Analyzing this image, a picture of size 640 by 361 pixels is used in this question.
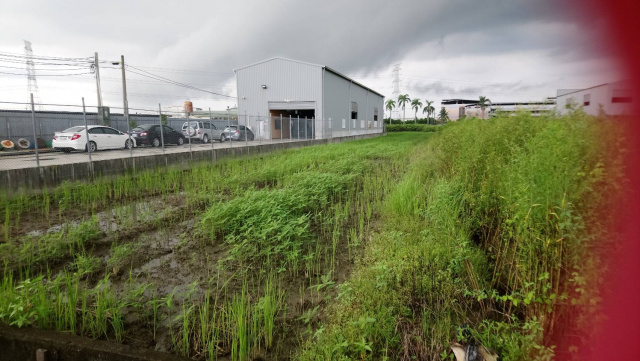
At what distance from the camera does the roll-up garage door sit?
26.8m

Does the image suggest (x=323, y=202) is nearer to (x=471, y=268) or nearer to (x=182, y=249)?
(x=182, y=249)

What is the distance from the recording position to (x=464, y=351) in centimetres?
214

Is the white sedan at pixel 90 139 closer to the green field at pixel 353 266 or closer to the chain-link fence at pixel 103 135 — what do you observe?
the chain-link fence at pixel 103 135

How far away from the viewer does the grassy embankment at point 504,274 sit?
6.02 ft

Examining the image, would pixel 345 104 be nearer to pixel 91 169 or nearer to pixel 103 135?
pixel 103 135

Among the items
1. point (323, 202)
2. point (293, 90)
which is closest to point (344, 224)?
point (323, 202)

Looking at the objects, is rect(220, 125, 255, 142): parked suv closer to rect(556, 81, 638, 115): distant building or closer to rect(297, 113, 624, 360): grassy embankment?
rect(297, 113, 624, 360): grassy embankment

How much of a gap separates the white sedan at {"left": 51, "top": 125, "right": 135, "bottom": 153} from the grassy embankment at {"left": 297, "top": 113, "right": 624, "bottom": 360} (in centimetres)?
1064

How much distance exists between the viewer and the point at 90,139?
13.7 meters

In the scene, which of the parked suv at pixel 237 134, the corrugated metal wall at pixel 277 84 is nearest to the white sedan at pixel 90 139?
the parked suv at pixel 237 134

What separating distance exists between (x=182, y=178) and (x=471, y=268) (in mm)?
8264

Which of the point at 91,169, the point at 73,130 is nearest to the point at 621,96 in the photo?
the point at 91,169

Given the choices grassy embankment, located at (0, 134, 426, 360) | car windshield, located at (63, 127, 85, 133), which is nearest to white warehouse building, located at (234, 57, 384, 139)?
car windshield, located at (63, 127, 85, 133)

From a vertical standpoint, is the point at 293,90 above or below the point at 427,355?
above
